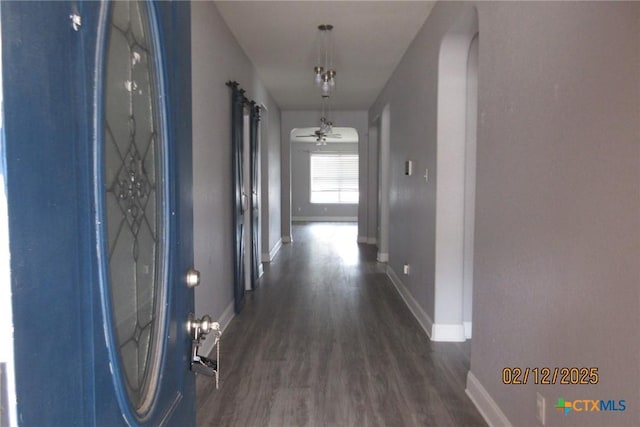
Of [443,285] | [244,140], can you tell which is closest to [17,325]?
[443,285]

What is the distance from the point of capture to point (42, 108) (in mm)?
606

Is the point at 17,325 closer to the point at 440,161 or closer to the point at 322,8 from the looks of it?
the point at 440,161

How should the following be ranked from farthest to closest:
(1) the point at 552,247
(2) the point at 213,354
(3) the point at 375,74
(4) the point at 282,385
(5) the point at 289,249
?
(5) the point at 289,249, (3) the point at 375,74, (2) the point at 213,354, (4) the point at 282,385, (1) the point at 552,247

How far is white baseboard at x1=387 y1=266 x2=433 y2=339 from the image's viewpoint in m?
4.13

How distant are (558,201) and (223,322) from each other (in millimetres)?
3133

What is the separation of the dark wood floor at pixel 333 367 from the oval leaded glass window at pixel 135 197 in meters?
1.79

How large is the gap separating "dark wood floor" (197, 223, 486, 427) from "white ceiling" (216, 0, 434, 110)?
2.75m

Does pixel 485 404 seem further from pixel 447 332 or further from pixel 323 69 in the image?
pixel 323 69

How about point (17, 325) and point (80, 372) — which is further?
point (80, 372)

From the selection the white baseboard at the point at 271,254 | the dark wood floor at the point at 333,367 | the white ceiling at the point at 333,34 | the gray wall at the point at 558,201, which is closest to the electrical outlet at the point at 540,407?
the gray wall at the point at 558,201

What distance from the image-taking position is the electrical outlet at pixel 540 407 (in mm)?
1909

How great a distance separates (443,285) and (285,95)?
5123 millimetres

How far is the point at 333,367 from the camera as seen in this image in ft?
11.0
